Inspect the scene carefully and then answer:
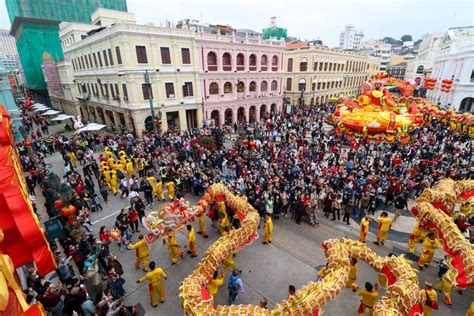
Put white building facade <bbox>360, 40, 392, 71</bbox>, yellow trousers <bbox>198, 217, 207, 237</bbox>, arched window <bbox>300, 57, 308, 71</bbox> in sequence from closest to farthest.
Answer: yellow trousers <bbox>198, 217, 207, 237</bbox>, arched window <bbox>300, 57, 308, 71</bbox>, white building facade <bbox>360, 40, 392, 71</bbox>

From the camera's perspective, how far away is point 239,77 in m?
32.2

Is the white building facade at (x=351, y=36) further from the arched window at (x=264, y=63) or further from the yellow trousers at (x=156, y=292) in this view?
the yellow trousers at (x=156, y=292)

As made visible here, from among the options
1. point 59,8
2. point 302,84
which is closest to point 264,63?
point 302,84

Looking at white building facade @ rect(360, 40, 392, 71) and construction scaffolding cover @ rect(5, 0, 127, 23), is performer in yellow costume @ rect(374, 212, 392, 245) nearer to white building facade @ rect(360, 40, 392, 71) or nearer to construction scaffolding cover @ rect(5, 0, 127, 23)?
construction scaffolding cover @ rect(5, 0, 127, 23)

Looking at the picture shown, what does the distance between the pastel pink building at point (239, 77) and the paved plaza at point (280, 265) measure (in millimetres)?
21374

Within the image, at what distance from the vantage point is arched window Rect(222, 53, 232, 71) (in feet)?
99.5

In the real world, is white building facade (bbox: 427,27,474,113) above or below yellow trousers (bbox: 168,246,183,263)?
above

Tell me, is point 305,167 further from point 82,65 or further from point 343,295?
point 82,65

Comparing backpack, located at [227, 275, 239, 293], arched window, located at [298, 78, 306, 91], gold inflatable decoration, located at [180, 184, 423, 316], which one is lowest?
backpack, located at [227, 275, 239, 293]

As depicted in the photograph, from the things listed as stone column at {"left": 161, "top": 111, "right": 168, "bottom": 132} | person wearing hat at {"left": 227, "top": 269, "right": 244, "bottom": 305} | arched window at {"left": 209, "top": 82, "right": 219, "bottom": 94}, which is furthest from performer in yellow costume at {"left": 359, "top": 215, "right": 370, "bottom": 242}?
arched window at {"left": 209, "top": 82, "right": 219, "bottom": 94}

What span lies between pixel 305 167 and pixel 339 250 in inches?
345

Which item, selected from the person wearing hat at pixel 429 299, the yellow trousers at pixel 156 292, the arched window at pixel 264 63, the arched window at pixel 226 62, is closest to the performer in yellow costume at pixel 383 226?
the person wearing hat at pixel 429 299

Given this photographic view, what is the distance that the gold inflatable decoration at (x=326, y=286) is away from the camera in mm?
5719

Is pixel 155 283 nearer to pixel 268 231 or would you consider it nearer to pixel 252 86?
pixel 268 231
